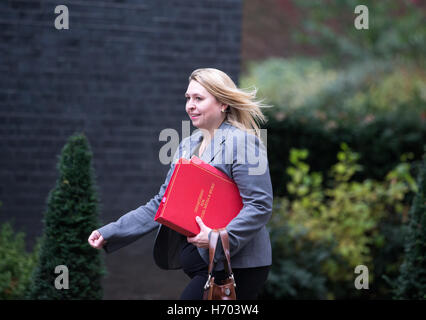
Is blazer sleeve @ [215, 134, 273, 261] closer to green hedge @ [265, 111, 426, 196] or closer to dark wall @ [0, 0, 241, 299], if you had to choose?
dark wall @ [0, 0, 241, 299]

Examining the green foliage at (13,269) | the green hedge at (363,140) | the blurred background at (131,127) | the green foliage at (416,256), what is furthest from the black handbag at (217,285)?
the green hedge at (363,140)

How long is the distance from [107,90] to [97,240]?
315 cm

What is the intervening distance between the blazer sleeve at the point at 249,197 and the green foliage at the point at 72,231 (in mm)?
1740

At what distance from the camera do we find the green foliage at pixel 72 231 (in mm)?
3803

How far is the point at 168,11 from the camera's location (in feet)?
18.3

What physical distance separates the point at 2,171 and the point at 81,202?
204cm

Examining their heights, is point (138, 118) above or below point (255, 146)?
above

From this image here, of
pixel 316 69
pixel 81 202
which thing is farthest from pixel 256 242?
pixel 316 69

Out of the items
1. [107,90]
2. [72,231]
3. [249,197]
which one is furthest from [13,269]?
[249,197]

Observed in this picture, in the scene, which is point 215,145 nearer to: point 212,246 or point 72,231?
point 212,246

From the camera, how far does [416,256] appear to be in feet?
12.5

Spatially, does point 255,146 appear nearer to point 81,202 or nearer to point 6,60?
point 81,202

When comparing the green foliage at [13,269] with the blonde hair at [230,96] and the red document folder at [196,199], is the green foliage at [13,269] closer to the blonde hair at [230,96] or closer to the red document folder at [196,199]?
the red document folder at [196,199]

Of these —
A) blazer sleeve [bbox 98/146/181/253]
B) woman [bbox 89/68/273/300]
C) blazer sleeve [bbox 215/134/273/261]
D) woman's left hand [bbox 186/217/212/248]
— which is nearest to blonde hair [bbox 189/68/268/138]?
woman [bbox 89/68/273/300]
